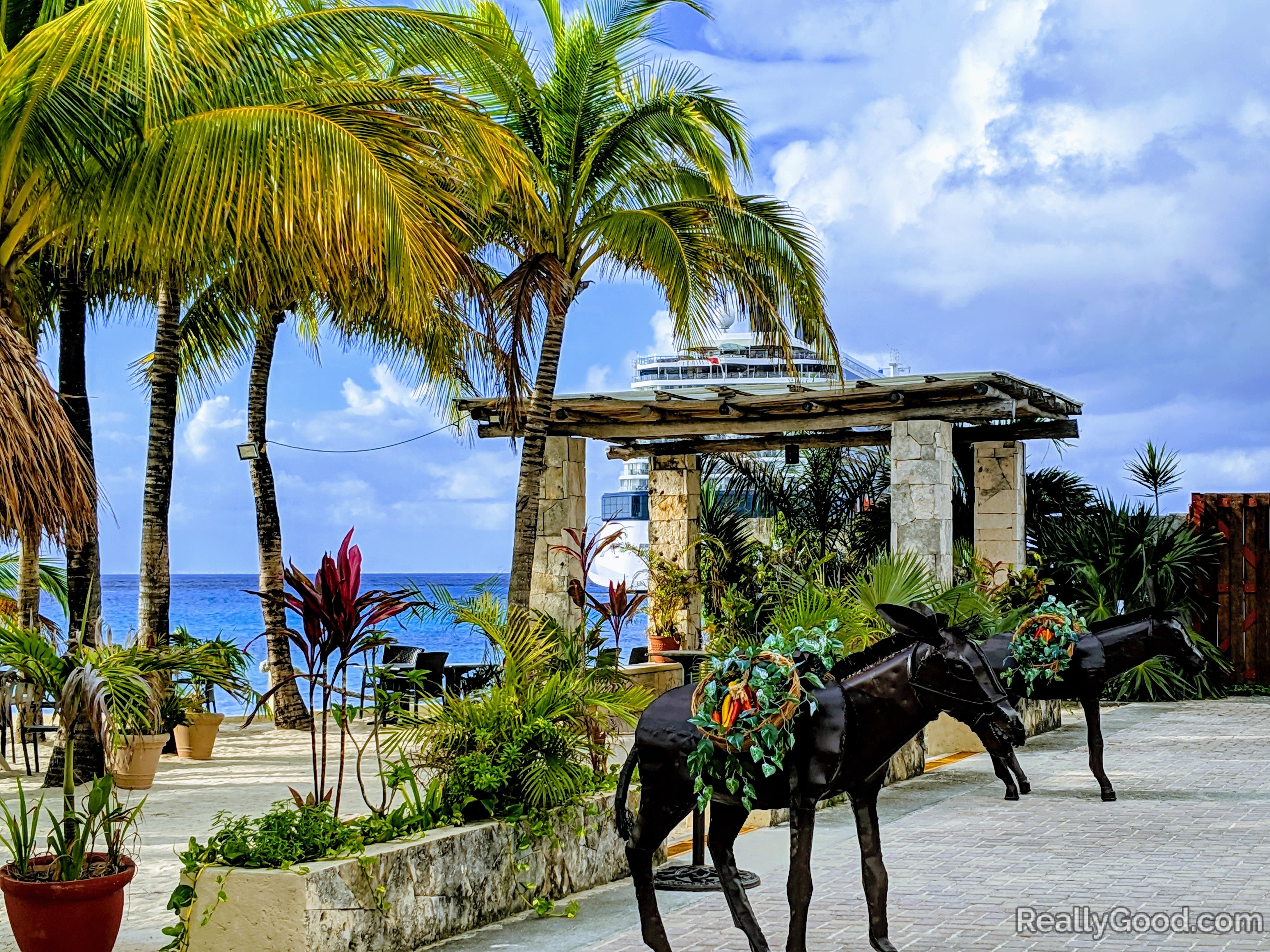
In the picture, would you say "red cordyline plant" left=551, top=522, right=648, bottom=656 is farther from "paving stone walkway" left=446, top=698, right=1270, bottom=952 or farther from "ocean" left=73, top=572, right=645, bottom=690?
"ocean" left=73, top=572, right=645, bottom=690

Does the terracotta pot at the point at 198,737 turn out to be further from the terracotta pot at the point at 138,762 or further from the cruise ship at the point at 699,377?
the cruise ship at the point at 699,377

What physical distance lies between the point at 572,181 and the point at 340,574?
806 centimetres

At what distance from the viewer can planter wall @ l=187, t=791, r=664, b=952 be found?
5.20 metres

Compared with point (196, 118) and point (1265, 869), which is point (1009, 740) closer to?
point (1265, 869)

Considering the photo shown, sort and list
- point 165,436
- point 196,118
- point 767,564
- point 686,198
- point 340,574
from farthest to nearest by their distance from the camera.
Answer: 1. point 767,564
2. point 686,198
3. point 165,436
4. point 196,118
5. point 340,574

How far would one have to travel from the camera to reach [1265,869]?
7254 millimetres

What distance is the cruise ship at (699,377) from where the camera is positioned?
16.1 meters

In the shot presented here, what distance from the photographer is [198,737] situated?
12.7m

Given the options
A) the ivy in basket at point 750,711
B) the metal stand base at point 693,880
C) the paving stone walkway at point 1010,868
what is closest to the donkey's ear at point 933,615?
the ivy in basket at point 750,711

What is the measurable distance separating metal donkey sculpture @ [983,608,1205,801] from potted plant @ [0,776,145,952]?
6555 mm

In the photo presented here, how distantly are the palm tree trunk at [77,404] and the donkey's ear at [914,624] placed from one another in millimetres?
8134

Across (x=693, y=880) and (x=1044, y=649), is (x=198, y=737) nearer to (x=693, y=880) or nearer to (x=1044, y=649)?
(x=693, y=880)

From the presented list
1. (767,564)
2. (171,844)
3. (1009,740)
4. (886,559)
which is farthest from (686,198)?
(1009,740)

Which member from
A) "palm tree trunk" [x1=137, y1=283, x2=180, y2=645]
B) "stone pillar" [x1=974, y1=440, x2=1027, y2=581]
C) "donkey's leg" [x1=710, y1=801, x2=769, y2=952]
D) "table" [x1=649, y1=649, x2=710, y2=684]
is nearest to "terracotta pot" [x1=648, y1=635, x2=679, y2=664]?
"table" [x1=649, y1=649, x2=710, y2=684]
